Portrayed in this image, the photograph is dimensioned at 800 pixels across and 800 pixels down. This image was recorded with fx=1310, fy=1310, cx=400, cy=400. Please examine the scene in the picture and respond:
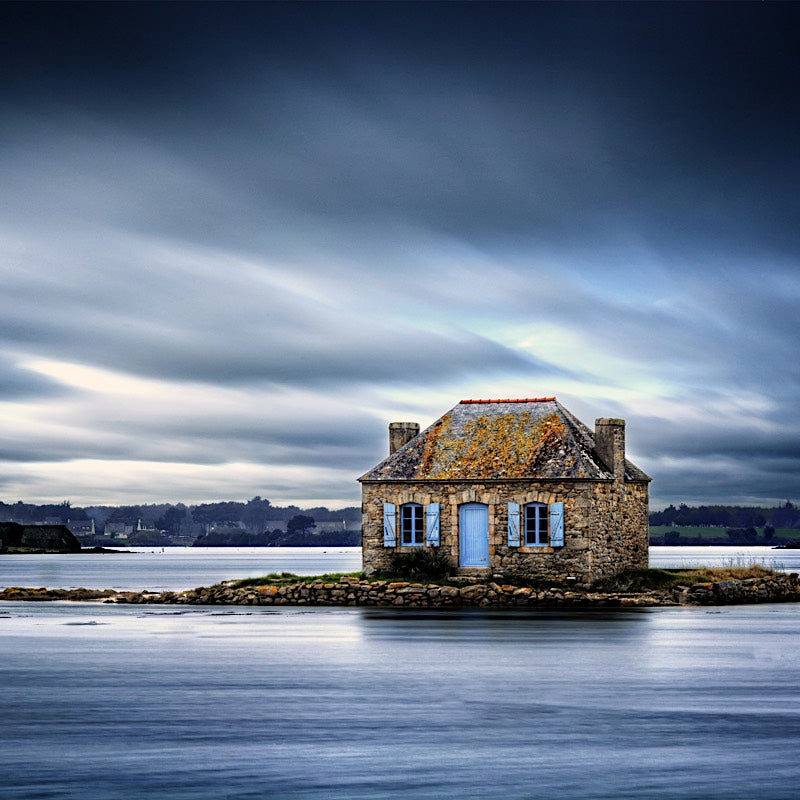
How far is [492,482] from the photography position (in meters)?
39.0

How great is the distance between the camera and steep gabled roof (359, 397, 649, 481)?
1540 inches

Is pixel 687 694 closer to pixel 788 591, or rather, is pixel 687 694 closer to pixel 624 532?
pixel 624 532

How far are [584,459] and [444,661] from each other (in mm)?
14140

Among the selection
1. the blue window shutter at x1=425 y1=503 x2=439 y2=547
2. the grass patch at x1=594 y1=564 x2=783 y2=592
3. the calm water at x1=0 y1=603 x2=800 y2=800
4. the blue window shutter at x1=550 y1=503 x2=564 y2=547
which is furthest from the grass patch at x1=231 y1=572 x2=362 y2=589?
the calm water at x1=0 y1=603 x2=800 y2=800

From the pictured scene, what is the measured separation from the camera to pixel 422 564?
39.9m

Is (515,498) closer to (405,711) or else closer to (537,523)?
(537,523)

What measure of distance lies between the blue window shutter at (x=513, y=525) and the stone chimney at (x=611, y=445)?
11.1ft

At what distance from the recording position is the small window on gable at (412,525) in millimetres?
40000

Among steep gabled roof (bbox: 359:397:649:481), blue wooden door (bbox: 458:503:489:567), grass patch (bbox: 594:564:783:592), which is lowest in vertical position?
grass patch (bbox: 594:564:783:592)

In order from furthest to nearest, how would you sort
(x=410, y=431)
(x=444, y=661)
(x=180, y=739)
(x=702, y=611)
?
(x=410, y=431)
(x=702, y=611)
(x=444, y=661)
(x=180, y=739)

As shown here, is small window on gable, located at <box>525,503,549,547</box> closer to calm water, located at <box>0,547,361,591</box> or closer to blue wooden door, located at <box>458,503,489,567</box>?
blue wooden door, located at <box>458,503,489,567</box>

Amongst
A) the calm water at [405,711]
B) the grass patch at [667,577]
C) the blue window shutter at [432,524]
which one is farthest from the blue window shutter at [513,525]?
the calm water at [405,711]

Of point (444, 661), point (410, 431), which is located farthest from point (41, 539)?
point (444, 661)

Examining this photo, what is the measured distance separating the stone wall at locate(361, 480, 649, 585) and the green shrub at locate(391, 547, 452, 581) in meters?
0.21
